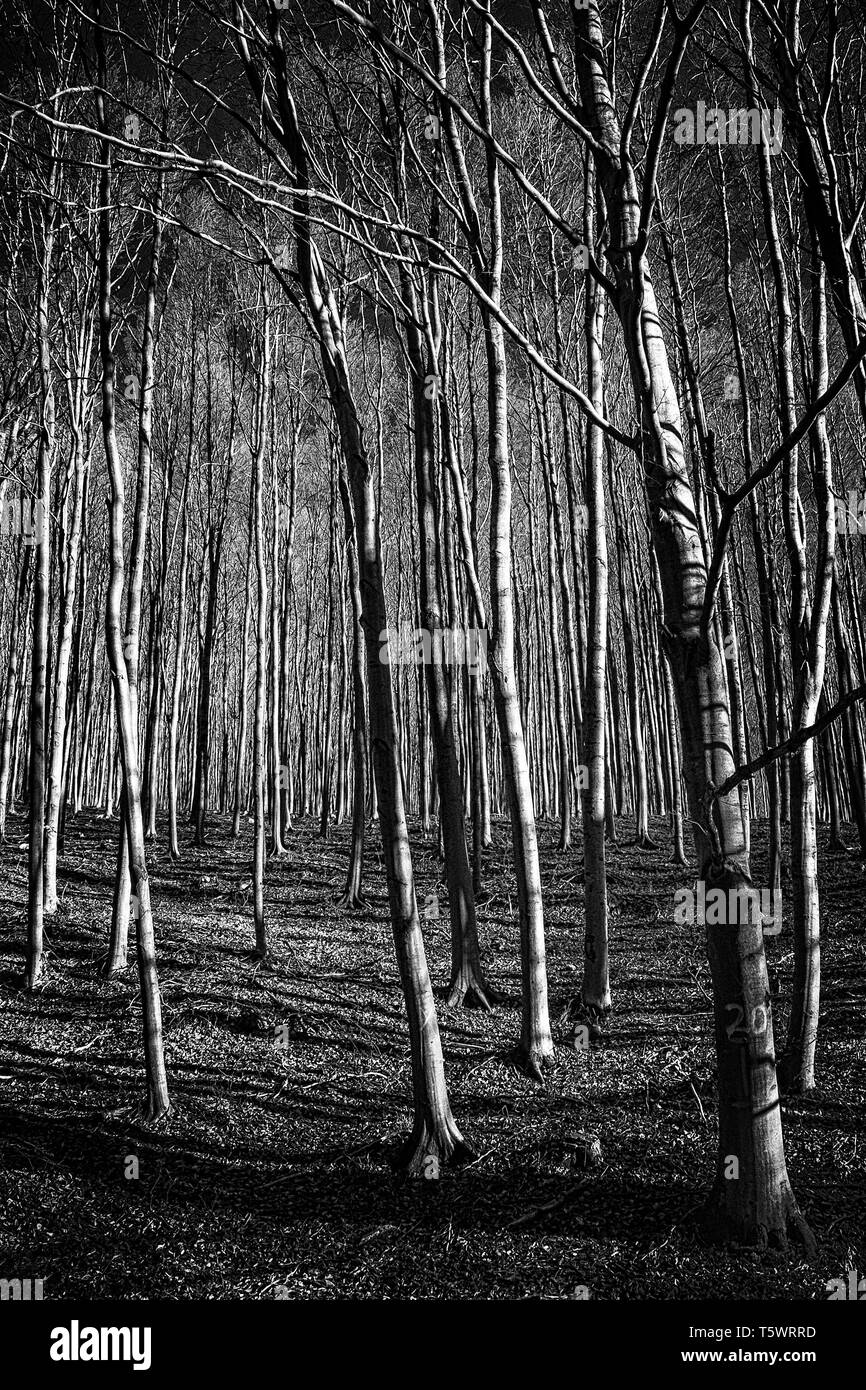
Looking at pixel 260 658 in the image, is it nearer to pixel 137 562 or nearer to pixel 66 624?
pixel 66 624

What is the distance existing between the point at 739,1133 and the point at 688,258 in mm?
8486

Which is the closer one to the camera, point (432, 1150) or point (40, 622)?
point (432, 1150)

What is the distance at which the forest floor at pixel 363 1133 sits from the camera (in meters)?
2.67

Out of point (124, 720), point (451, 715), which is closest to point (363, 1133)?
point (124, 720)

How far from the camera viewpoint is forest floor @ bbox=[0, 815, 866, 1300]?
2.67m

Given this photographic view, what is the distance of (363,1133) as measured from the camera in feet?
12.4

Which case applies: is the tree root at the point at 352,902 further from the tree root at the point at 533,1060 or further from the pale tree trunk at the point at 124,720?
the pale tree trunk at the point at 124,720

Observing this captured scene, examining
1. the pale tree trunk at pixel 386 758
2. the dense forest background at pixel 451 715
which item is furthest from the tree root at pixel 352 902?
the pale tree trunk at pixel 386 758

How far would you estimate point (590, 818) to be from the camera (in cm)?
521

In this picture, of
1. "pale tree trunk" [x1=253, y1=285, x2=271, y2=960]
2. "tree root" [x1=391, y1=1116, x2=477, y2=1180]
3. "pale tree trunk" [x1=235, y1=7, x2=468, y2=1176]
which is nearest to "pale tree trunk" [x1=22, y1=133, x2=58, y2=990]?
"pale tree trunk" [x1=253, y1=285, x2=271, y2=960]

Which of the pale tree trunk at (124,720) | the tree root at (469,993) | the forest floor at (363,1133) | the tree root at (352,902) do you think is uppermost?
the pale tree trunk at (124,720)

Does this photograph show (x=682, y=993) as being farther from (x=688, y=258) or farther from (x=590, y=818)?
(x=688, y=258)
